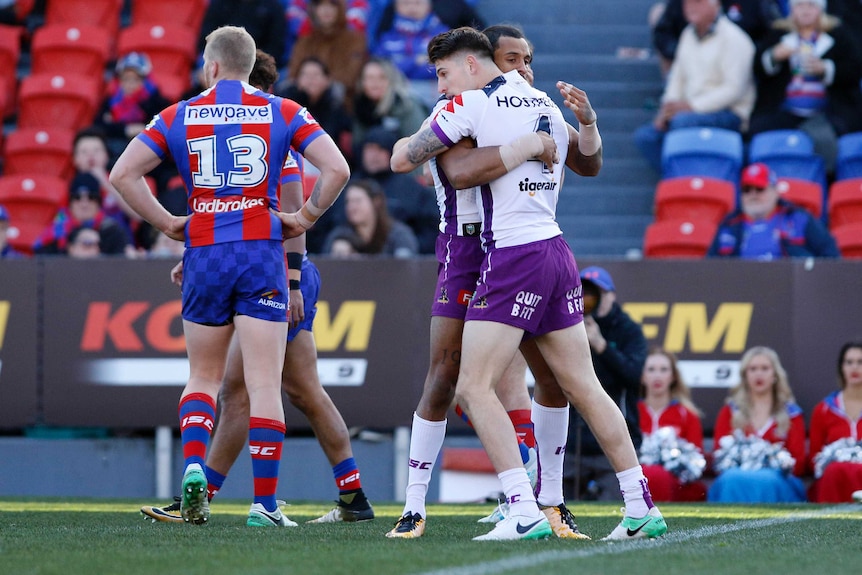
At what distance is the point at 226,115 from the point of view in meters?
6.37

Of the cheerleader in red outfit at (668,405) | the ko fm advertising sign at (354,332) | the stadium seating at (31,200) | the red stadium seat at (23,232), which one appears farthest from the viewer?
the stadium seating at (31,200)

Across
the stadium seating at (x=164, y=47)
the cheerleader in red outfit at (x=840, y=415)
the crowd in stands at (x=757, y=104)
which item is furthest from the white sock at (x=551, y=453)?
the stadium seating at (x=164, y=47)

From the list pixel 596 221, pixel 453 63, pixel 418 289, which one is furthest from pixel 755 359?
pixel 453 63

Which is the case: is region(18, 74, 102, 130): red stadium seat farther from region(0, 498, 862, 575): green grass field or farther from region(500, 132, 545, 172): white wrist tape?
region(500, 132, 545, 172): white wrist tape

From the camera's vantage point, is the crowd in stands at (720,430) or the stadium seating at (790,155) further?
the stadium seating at (790,155)

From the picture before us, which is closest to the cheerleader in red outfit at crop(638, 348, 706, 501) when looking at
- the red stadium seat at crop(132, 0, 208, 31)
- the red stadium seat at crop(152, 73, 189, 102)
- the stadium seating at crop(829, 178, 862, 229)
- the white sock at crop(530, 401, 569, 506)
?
the stadium seating at crop(829, 178, 862, 229)

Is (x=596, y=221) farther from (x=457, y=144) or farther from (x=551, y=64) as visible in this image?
(x=457, y=144)

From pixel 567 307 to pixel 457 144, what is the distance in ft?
2.67

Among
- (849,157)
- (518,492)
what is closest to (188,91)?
(849,157)

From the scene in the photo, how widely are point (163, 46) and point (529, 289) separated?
9747 millimetres

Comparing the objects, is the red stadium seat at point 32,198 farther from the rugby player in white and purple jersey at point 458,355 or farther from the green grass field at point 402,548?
the rugby player in white and purple jersey at point 458,355

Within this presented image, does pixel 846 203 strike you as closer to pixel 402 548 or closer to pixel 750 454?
pixel 750 454

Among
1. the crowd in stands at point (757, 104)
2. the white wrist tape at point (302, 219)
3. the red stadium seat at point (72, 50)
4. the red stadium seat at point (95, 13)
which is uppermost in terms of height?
the red stadium seat at point (95, 13)

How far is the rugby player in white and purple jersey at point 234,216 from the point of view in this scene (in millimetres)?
6348
